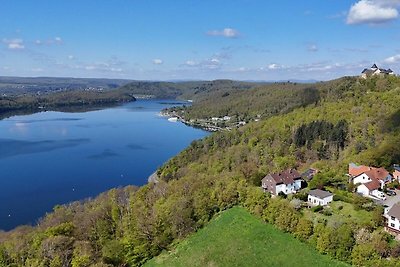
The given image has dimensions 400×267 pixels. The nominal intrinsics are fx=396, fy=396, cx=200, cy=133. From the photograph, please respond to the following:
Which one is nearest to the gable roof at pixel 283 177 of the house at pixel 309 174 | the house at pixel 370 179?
the house at pixel 309 174

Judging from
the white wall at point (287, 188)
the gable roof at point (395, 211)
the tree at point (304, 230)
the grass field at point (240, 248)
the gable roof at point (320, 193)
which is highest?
the gable roof at point (395, 211)

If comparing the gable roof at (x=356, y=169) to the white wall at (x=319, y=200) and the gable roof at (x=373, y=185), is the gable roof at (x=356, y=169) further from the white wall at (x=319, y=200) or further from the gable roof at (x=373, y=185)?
the white wall at (x=319, y=200)

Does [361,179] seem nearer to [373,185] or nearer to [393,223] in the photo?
[373,185]

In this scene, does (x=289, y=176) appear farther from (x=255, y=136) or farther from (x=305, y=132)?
(x=255, y=136)

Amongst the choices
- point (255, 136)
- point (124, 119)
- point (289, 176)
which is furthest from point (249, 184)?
point (124, 119)

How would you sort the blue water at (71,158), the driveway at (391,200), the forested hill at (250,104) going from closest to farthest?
the driveway at (391,200)
the blue water at (71,158)
the forested hill at (250,104)

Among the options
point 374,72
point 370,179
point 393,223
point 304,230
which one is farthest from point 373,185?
point 374,72
